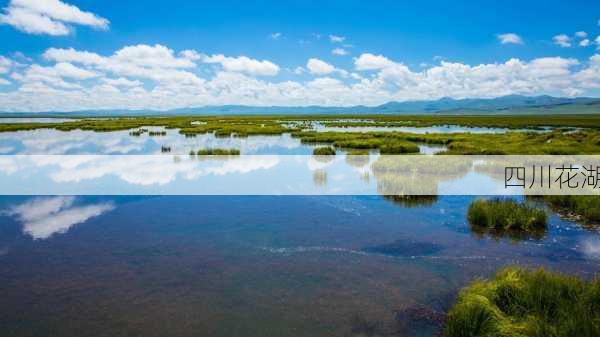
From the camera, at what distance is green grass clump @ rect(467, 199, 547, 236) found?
44.1 feet

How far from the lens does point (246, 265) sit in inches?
402

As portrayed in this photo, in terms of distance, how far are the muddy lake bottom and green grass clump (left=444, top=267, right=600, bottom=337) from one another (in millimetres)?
895

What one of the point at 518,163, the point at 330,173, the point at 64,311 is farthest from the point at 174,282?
the point at 518,163

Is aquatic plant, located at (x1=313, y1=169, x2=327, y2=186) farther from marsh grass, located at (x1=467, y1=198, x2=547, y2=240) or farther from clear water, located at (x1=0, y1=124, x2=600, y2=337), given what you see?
marsh grass, located at (x1=467, y1=198, x2=547, y2=240)

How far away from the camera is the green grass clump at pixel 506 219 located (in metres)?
13.4

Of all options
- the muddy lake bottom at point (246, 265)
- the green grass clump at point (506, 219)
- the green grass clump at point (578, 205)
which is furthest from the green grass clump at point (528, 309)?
the green grass clump at point (578, 205)

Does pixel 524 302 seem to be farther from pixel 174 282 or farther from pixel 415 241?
pixel 174 282

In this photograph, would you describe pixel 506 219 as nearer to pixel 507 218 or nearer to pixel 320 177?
pixel 507 218

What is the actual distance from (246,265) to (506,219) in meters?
9.10

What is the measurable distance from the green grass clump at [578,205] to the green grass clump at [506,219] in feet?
7.44

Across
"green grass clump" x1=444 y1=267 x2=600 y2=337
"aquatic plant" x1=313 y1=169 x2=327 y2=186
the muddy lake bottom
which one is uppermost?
"aquatic plant" x1=313 y1=169 x2=327 y2=186

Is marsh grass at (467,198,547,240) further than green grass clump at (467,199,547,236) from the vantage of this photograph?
No

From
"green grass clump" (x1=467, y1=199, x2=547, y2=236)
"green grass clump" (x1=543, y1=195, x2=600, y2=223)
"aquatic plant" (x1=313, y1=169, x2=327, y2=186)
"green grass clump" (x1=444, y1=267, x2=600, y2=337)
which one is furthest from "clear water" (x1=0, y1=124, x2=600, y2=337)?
"aquatic plant" (x1=313, y1=169, x2=327, y2=186)

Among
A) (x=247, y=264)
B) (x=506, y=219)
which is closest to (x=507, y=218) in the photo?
(x=506, y=219)
